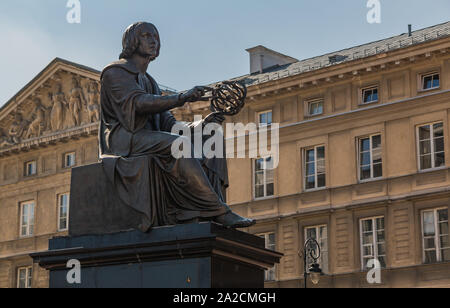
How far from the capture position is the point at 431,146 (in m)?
35.1

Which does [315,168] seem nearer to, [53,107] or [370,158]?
[370,158]

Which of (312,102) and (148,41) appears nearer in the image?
(148,41)

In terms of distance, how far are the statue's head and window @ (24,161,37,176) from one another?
39.1 meters

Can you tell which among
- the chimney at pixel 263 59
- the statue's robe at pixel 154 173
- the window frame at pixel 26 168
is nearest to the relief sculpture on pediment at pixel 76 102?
the window frame at pixel 26 168

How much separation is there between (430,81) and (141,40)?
85.6 ft

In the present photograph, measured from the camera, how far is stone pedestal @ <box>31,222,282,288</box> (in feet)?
32.3

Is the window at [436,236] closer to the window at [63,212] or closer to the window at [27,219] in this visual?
the window at [63,212]

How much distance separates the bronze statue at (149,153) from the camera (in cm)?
1040

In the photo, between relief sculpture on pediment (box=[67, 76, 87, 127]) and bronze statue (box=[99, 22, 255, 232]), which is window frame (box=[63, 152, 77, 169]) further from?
bronze statue (box=[99, 22, 255, 232])

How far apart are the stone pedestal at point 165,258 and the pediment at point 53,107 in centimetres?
3627

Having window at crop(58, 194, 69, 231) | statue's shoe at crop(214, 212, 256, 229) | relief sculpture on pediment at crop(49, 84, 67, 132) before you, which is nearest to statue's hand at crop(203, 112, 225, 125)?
statue's shoe at crop(214, 212, 256, 229)

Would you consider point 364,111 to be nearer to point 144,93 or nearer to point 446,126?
point 446,126

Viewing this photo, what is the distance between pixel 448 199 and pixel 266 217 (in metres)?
7.88

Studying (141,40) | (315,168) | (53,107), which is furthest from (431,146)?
(141,40)
